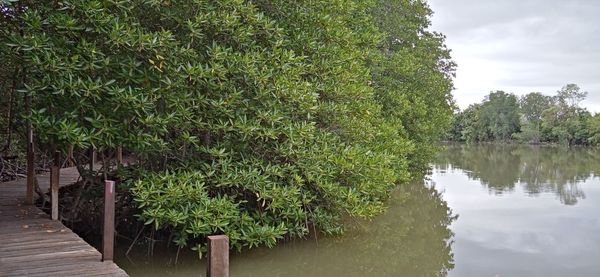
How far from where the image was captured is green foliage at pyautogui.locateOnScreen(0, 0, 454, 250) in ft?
16.1

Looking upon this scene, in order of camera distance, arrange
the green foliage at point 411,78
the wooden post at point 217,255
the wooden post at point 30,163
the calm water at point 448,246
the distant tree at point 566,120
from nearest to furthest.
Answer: the wooden post at point 217,255 < the wooden post at point 30,163 < the calm water at point 448,246 < the green foliage at point 411,78 < the distant tree at point 566,120

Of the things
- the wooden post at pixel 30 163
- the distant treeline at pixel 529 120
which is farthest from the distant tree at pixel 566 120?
the wooden post at pixel 30 163

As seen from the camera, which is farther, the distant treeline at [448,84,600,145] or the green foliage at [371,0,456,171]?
the distant treeline at [448,84,600,145]

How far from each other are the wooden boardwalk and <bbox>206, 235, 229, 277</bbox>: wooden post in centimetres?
125

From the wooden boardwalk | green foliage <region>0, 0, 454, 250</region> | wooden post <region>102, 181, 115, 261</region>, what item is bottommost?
the wooden boardwalk

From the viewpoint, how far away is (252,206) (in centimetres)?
623

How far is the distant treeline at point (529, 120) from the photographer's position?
49156 mm

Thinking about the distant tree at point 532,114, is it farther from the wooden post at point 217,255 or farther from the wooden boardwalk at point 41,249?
the wooden post at point 217,255

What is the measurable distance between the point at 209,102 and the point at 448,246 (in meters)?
4.75

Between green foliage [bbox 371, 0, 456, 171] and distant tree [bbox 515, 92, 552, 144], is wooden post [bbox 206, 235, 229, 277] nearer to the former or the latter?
green foliage [bbox 371, 0, 456, 171]

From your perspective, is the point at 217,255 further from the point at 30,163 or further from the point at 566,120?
the point at 566,120

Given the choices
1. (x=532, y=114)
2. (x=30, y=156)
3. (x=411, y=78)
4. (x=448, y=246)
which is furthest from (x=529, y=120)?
(x=30, y=156)

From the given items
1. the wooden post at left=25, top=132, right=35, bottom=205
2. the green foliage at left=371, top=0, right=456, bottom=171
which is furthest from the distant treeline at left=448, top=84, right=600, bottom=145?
the wooden post at left=25, top=132, right=35, bottom=205

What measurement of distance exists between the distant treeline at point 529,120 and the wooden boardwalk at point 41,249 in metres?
49.6
